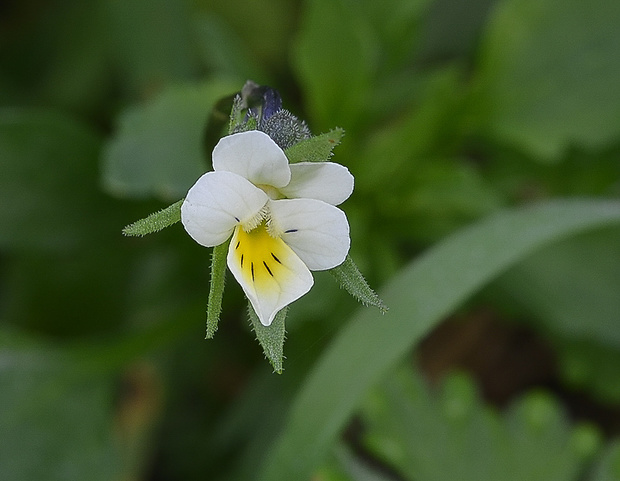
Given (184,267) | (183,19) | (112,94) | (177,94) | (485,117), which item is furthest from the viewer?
(112,94)

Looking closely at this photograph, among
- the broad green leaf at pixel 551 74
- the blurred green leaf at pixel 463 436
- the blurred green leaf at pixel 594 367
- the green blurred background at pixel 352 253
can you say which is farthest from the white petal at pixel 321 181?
the blurred green leaf at pixel 594 367

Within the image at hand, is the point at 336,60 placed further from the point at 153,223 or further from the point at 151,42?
the point at 153,223

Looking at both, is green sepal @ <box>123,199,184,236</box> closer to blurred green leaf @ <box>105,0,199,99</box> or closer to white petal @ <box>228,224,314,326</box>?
white petal @ <box>228,224,314,326</box>

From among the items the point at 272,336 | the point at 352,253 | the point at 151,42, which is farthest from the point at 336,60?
the point at 272,336

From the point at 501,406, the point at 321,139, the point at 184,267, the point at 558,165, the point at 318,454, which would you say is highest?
the point at 321,139

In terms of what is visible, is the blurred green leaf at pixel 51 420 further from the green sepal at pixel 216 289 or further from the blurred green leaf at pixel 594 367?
the blurred green leaf at pixel 594 367

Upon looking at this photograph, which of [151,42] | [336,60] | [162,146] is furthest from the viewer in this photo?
[151,42]

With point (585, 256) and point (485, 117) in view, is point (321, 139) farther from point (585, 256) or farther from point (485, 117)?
point (585, 256)

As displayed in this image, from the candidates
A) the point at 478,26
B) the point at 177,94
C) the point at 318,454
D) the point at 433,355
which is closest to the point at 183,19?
the point at 177,94
